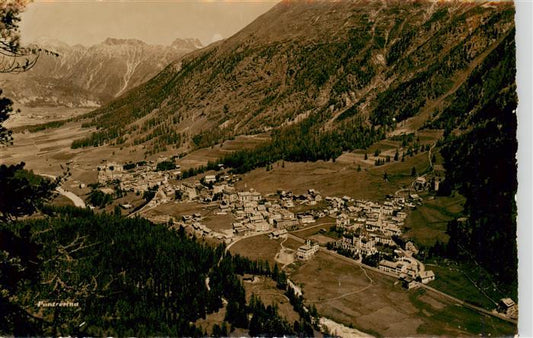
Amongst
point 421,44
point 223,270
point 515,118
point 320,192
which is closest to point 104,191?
point 320,192

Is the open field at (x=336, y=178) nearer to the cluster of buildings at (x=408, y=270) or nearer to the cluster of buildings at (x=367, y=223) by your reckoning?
the cluster of buildings at (x=367, y=223)

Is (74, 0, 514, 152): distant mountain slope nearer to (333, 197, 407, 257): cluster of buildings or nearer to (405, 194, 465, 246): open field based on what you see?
(333, 197, 407, 257): cluster of buildings

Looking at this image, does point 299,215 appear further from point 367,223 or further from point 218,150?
point 218,150

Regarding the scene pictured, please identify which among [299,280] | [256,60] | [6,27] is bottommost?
[299,280]

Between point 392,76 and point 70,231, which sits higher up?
point 392,76

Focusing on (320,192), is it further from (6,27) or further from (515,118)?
(6,27)

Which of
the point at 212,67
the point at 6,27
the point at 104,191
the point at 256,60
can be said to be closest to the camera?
the point at 6,27
